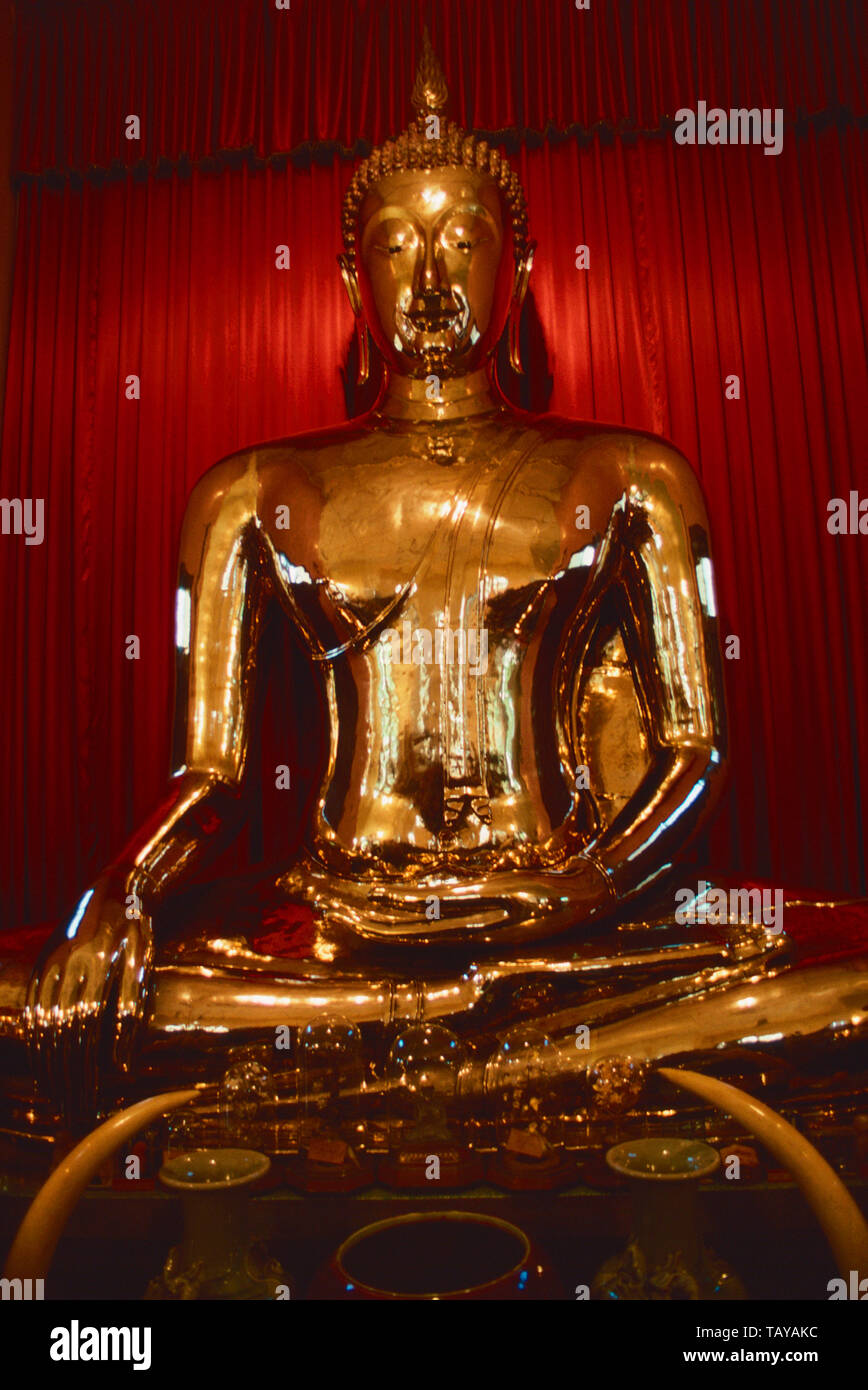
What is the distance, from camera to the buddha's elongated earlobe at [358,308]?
2.34 m

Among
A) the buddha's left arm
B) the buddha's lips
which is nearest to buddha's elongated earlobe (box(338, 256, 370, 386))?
the buddha's lips

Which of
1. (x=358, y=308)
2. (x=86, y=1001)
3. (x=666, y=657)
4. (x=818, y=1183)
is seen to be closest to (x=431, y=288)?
(x=358, y=308)

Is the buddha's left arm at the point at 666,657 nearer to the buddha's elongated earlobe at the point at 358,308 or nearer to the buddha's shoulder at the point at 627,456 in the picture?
the buddha's shoulder at the point at 627,456

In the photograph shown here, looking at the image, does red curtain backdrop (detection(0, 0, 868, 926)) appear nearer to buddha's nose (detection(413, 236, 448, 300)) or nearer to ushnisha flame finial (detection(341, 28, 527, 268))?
ushnisha flame finial (detection(341, 28, 527, 268))

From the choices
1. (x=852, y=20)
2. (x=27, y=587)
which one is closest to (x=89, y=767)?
(x=27, y=587)

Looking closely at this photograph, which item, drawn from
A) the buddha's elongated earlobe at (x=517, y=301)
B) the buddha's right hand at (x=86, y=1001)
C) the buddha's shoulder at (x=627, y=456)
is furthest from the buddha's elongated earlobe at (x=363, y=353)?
the buddha's right hand at (x=86, y=1001)

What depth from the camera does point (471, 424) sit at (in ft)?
7.46

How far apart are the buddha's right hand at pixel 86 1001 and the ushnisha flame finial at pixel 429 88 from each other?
70.7 inches

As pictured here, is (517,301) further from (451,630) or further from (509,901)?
(509,901)

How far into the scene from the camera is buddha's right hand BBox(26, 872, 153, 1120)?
1381 millimetres

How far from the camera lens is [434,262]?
2158mm

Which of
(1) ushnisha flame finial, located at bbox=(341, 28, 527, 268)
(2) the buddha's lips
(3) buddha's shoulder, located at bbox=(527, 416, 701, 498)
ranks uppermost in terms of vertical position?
(1) ushnisha flame finial, located at bbox=(341, 28, 527, 268)
